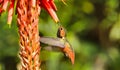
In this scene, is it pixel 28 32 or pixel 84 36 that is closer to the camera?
pixel 28 32

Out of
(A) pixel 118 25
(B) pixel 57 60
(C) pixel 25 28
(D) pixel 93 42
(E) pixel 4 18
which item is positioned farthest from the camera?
(D) pixel 93 42

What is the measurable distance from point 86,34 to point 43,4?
3.23 m

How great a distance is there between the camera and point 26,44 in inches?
91.0

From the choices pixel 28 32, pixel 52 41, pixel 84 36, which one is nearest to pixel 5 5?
pixel 28 32

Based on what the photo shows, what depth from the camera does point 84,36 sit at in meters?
5.48

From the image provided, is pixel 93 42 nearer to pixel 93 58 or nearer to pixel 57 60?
pixel 93 58

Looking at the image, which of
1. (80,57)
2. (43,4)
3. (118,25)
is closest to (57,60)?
(80,57)

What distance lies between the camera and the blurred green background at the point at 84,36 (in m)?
4.76

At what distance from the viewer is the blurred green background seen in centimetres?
476

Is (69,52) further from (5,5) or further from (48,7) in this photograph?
(5,5)

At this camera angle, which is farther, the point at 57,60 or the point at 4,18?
the point at 57,60

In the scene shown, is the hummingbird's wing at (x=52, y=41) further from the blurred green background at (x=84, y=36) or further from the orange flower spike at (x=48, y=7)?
the blurred green background at (x=84, y=36)

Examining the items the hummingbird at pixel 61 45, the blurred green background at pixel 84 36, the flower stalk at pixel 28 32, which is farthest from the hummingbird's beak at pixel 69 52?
the blurred green background at pixel 84 36

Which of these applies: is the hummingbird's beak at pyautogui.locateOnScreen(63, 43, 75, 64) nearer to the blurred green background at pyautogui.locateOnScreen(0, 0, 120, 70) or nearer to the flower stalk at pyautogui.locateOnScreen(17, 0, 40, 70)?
the flower stalk at pyautogui.locateOnScreen(17, 0, 40, 70)
